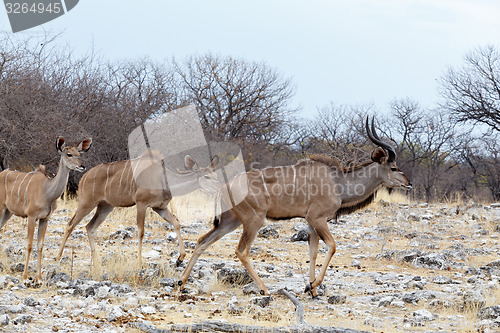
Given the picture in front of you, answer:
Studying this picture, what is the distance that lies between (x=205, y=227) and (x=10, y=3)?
19.5ft

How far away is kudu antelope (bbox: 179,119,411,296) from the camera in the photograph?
585cm

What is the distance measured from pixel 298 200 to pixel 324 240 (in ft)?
1.48

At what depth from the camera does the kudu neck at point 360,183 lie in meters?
6.42

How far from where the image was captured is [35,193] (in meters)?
6.10

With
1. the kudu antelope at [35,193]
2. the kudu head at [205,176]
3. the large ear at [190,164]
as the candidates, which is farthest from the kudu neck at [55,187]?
the large ear at [190,164]

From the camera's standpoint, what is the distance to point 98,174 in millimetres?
7527

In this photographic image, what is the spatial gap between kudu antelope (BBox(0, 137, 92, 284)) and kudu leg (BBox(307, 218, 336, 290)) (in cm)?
241

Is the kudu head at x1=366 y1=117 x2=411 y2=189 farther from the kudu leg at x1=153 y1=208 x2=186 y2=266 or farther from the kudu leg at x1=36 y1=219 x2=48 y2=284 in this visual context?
Answer: the kudu leg at x1=36 y1=219 x2=48 y2=284

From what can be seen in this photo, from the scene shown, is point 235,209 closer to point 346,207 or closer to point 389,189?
point 346,207

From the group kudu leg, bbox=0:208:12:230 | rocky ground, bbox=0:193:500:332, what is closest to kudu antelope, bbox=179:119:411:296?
rocky ground, bbox=0:193:500:332

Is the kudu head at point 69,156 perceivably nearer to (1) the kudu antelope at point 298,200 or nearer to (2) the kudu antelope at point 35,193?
(2) the kudu antelope at point 35,193
